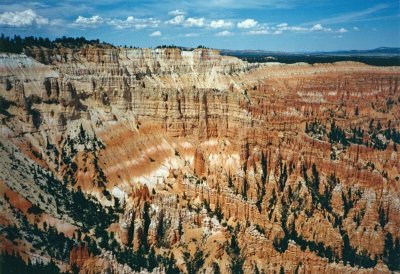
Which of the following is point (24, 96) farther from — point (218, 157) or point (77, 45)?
point (218, 157)

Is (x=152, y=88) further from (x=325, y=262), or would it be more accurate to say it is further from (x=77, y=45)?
(x=325, y=262)

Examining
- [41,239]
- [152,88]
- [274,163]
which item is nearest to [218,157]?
[274,163]

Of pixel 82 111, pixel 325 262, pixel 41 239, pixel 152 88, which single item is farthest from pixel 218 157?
pixel 41 239

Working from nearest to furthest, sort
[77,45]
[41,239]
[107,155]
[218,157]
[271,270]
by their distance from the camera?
[41,239]
[271,270]
[107,155]
[218,157]
[77,45]

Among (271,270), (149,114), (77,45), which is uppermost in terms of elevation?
(77,45)

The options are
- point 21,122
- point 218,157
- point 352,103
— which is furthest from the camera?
point 352,103

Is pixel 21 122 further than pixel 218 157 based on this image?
No

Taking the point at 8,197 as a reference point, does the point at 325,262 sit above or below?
below
